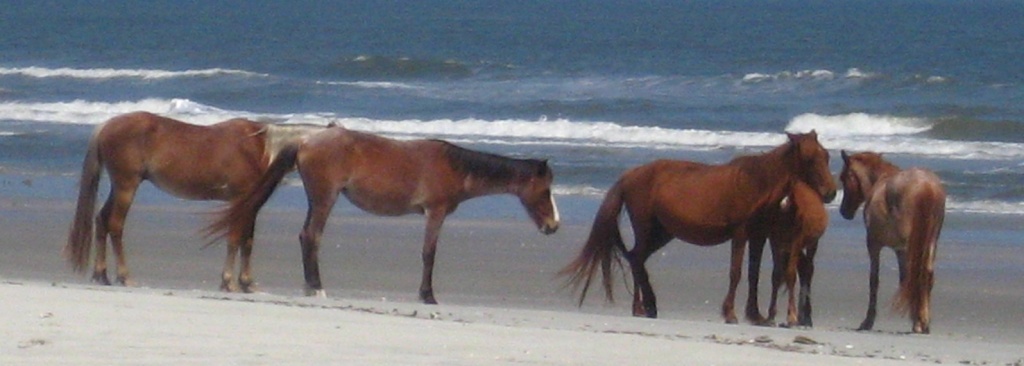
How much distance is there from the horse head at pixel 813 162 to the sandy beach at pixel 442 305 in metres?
0.81

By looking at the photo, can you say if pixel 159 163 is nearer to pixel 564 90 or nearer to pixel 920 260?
pixel 920 260

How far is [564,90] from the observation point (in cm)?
3384

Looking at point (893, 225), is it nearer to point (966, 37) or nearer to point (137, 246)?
point (137, 246)

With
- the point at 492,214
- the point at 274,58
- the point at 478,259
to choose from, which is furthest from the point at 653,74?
the point at 478,259

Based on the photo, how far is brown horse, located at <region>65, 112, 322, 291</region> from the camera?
31.3 feet

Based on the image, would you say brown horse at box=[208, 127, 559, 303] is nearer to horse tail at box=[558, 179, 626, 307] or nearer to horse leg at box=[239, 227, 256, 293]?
horse leg at box=[239, 227, 256, 293]

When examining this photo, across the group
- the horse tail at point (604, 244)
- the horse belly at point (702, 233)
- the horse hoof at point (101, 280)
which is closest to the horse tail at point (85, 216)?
the horse hoof at point (101, 280)

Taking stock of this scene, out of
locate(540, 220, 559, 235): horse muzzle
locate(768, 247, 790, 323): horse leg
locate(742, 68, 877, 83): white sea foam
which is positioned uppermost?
locate(742, 68, 877, 83): white sea foam

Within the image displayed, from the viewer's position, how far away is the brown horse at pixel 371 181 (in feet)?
30.3

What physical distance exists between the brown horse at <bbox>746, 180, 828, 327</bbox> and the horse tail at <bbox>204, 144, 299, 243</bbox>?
278cm

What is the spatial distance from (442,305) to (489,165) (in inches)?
42.5

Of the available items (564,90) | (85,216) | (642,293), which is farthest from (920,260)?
(564,90)

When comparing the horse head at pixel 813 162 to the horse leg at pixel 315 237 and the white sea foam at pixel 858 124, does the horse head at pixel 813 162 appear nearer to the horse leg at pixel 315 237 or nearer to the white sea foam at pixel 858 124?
the horse leg at pixel 315 237

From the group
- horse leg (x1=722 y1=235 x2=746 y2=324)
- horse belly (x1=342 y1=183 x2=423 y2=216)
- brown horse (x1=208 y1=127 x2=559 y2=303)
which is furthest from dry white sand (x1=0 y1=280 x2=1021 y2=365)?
horse belly (x1=342 y1=183 x2=423 y2=216)
